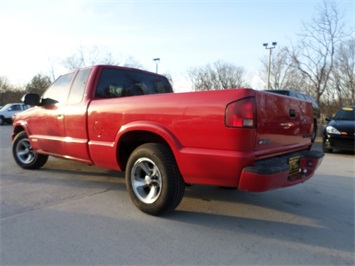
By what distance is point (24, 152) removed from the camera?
5938mm

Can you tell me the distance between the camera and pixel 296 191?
4613 millimetres

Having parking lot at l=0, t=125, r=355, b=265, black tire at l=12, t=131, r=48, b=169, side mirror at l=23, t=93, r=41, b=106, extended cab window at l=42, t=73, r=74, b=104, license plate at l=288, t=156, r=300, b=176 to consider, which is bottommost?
parking lot at l=0, t=125, r=355, b=265

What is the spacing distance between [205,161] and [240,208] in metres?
1.19

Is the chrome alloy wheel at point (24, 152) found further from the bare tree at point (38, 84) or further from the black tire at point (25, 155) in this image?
the bare tree at point (38, 84)

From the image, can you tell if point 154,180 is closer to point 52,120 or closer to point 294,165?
point 294,165

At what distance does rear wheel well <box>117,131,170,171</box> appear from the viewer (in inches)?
142

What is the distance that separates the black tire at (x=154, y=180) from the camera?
3.28 metres

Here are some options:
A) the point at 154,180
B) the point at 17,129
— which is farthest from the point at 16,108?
the point at 154,180

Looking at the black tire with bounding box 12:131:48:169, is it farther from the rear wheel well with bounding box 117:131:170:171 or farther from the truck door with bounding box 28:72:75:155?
the rear wheel well with bounding box 117:131:170:171

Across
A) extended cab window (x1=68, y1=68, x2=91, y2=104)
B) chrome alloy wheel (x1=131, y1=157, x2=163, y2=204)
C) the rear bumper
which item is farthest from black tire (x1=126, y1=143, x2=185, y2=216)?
extended cab window (x1=68, y1=68, x2=91, y2=104)

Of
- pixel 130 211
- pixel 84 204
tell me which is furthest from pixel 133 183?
pixel 84 204

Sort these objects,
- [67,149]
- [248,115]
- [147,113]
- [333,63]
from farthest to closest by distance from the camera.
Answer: [333,63] → [67,149] → [147,113] → [248,115]

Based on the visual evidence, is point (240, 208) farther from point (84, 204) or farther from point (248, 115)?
point (84, 204)

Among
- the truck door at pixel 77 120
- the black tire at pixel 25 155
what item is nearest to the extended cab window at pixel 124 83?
the truck door at pixel 77 120
